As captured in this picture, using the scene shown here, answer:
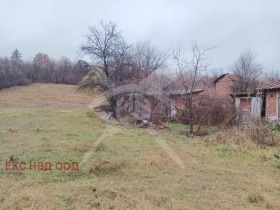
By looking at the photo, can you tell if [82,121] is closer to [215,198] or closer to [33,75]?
[215,198]

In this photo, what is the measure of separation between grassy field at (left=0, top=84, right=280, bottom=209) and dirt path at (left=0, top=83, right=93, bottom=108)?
14.6 m

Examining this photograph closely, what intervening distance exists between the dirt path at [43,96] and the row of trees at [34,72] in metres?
1.25

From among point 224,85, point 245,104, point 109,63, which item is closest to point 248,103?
point 245,104

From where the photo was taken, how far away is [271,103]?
46.8 ft

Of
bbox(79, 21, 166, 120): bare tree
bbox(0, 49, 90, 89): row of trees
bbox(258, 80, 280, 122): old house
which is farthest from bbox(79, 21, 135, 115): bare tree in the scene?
bbox(0, 49, 90, 89): row of trees

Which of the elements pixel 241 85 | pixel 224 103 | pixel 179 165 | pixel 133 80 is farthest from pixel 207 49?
pixel 241 85

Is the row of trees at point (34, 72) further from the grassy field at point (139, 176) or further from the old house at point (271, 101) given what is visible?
the grassy field at point (139, 176)

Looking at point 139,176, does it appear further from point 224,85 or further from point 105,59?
point 224,85

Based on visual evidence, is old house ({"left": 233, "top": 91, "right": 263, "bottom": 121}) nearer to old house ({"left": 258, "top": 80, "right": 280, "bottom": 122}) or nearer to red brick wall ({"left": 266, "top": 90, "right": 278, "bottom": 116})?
old house ({"left": 258, "top": 80, "right": 280, "bottom": 122})

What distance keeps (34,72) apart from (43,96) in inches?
395

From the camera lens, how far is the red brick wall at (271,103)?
551 inches

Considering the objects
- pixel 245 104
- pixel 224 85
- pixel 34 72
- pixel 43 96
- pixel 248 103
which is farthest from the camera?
pixel 34 72

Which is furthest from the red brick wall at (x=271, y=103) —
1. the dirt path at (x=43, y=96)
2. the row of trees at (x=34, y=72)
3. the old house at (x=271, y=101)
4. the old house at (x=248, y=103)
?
the row of trees at (x=34, y=72)

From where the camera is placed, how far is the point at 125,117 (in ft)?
56.2
